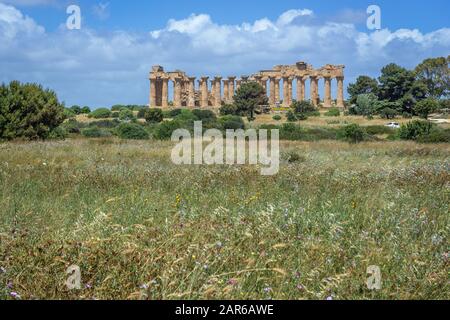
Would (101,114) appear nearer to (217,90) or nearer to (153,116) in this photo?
(153,116)

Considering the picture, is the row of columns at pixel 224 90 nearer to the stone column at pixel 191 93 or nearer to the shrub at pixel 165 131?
the stone column at pixel 191 93

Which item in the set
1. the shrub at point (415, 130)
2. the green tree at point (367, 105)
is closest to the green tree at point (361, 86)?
the green tree at point (367, 105)

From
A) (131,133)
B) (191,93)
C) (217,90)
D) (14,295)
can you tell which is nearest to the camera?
(14,295)

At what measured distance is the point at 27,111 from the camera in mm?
32531

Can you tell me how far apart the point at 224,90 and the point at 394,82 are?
141ft

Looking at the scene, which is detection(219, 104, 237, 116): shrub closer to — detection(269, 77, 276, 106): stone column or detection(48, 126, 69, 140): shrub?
detection(269, 77, 276, 106): stone column

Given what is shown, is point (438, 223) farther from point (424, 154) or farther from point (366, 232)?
point (424, 154)

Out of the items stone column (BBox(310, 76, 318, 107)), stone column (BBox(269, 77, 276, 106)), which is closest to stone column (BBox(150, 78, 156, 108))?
stone column (BBox(269, 77, 276, 106))

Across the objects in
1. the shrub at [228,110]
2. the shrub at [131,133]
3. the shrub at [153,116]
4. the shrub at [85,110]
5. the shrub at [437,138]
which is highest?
the shrub at [85,110]

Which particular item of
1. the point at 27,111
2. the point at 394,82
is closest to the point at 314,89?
the point at 394,82

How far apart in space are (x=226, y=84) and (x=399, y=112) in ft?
151

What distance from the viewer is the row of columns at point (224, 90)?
320 feet

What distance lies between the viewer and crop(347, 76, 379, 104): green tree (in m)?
81.8

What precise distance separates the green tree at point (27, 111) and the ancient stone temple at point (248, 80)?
63.5 m
